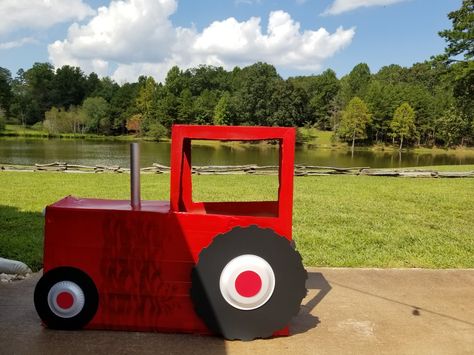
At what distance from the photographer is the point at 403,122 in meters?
70.3

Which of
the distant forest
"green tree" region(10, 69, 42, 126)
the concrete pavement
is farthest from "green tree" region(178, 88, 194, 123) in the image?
the concrete pavement

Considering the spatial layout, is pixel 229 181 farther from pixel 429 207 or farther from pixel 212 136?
pixel 212 136

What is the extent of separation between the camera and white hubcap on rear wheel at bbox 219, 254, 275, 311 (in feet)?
12.2

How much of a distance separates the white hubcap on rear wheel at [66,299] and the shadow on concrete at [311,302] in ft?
6.41

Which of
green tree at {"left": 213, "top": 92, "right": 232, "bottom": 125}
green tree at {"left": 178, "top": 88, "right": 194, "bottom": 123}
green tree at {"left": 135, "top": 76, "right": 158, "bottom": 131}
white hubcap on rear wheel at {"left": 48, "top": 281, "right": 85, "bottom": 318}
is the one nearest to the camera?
white hubcap on rear wheel at {"left": 48, "top": 281, "right": 85, "bottom": 318}

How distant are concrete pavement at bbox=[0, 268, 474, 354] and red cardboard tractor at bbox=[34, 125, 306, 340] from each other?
5.9 inches

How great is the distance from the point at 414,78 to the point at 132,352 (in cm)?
12294

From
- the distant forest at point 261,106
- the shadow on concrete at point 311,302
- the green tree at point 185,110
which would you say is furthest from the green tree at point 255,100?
the shadow on concrete at point 311,302

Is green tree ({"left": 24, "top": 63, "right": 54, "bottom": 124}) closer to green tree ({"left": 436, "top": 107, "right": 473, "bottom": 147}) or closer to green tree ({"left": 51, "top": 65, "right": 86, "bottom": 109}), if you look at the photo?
green tree ({"left": 51, "top": 65, "right": 86, "bottom": 109})

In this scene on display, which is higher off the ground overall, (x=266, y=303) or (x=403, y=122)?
(x=403, y=122)

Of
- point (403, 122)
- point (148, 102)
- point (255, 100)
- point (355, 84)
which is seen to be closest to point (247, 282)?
point (403, 122)

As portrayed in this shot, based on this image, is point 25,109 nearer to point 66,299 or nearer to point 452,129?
point 452,129

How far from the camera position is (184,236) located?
383 cm

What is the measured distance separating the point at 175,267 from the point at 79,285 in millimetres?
859
